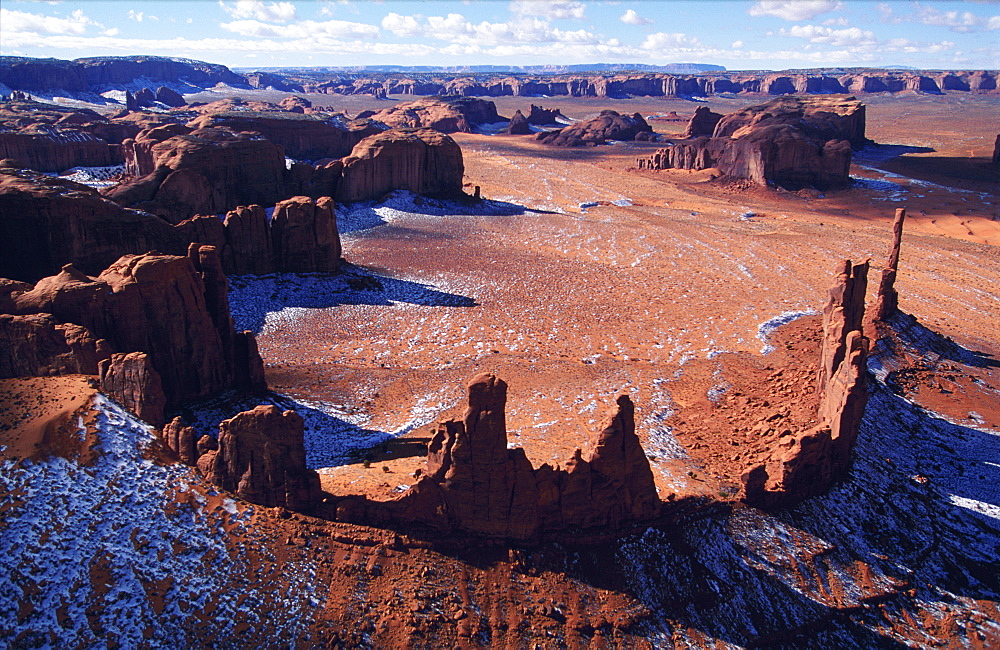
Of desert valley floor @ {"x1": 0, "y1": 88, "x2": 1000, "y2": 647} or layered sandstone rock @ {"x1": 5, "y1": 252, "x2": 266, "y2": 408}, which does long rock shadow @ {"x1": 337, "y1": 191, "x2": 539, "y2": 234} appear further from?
layered sandstone rock @ {"x1": 5, "y1": 252, "x2": 266, "y2": 408}

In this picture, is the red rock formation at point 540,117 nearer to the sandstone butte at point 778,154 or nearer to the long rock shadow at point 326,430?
the sandstone butte at point 778,154

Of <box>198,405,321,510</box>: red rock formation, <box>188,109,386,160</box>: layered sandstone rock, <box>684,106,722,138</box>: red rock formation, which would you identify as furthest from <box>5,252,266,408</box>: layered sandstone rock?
<box>684,106,722,138</box>: red rock formation

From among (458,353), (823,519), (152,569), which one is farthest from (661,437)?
(152,569)

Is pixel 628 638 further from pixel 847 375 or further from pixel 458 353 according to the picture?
pixel 458 353

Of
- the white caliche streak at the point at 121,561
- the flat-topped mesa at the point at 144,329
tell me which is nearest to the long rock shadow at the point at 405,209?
the flat-topped mesa at the point at 144,329

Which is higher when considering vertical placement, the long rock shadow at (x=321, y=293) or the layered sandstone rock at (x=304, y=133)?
the layered sandstone rock at (x=304, y=133)

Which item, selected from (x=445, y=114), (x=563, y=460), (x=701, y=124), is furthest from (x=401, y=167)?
(x=445, y=114)

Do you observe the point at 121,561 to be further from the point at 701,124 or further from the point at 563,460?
the point at 701,124
